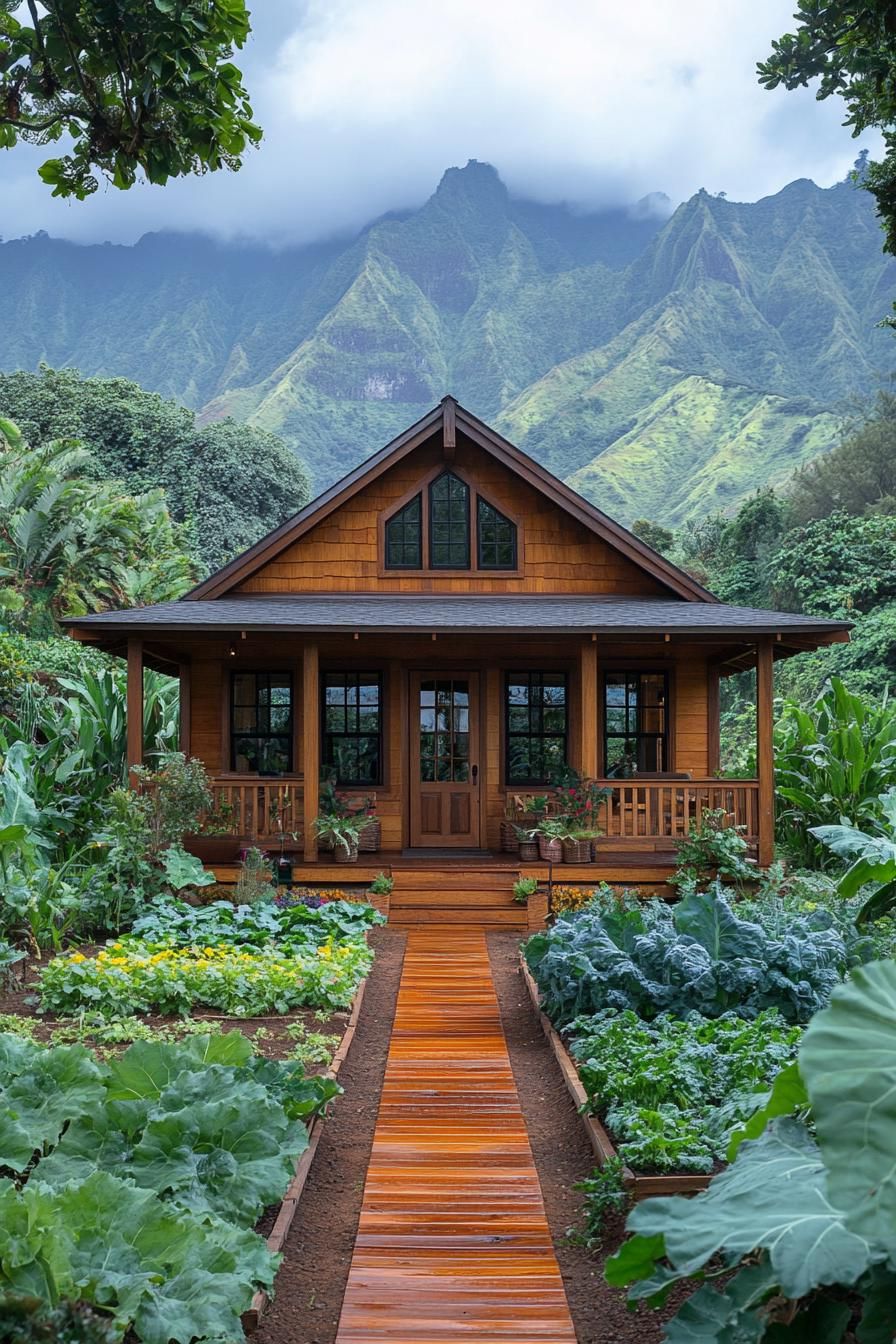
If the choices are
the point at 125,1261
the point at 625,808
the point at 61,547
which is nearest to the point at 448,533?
the point at 625,808

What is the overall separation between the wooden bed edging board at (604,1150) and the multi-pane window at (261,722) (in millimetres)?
7934

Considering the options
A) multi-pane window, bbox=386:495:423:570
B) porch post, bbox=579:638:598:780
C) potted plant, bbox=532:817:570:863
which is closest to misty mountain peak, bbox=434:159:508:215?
multi-pane window, bbox=386:495:423:570

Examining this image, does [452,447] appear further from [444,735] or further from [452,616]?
[444,735]

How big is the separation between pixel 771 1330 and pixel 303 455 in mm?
85750

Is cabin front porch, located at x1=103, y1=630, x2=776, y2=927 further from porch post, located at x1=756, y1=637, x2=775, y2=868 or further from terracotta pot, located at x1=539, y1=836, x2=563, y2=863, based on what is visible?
terracotta pot, located at x1=539, y1=836, x2=563, y2=863

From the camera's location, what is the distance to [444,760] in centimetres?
1538

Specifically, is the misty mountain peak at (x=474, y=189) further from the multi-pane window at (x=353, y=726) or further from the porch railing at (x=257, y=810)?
the porch railing at (x=257, y=810)

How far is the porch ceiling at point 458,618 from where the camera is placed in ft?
42.7

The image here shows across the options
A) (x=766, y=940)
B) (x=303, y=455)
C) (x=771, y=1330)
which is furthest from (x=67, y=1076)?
(x=303, y=455)

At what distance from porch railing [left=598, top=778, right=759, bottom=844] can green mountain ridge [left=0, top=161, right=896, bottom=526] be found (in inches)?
1969

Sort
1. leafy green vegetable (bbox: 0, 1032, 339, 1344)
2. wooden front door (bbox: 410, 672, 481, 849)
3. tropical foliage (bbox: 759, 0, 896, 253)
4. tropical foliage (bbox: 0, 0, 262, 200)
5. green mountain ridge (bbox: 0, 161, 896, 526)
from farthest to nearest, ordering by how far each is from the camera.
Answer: green mountain ridge (bbox: 0, 161, 896, 526) < wooden front door (bbox: 410, 672, 481, 849) < tropical foliage (bbox: 759, 0, 896, 253) < tropical foliage (bbox: 0, 0, 262, 200) < leafy green vegetable (bbox: 0, 1032, 339, 1344)

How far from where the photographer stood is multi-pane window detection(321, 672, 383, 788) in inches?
604

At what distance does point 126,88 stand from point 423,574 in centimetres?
1081

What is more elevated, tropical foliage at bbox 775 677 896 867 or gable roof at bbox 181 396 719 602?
gable roof at bbox 181 396 719 602
